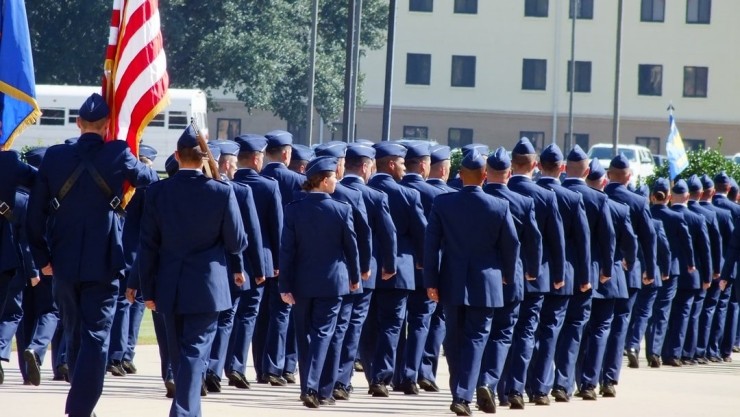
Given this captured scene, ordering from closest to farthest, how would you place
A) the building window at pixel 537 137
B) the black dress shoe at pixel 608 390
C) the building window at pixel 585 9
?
1. the black dress shoe at pixel 608 390
2. the building window at pixel 585 9
3. the building window at pixel 537 137

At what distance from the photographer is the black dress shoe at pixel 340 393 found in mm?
12352

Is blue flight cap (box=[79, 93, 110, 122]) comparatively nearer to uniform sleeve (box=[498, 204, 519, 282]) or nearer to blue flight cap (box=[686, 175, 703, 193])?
uniform sleeve (box=[498, 204, 519, 282])

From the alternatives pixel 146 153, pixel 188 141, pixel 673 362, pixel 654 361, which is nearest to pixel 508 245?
pixel 188 141

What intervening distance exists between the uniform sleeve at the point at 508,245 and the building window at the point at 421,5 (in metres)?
61.1

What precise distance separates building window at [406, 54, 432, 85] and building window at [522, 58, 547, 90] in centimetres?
445

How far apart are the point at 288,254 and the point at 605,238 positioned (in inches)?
111

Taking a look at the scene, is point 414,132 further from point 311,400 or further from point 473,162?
point 311,400

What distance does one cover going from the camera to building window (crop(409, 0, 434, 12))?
2842 inches

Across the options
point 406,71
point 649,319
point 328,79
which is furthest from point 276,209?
point 406,71

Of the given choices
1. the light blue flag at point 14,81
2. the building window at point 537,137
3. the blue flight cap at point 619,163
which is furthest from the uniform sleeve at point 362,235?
the building window at point 537,137

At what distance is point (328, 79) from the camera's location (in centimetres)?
6047

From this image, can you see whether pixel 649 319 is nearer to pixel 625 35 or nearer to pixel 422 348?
pixel 422 348

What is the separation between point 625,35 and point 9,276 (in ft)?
204

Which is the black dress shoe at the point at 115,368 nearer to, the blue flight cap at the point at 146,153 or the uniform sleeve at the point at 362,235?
the blue flight cap at the point at 146,153
